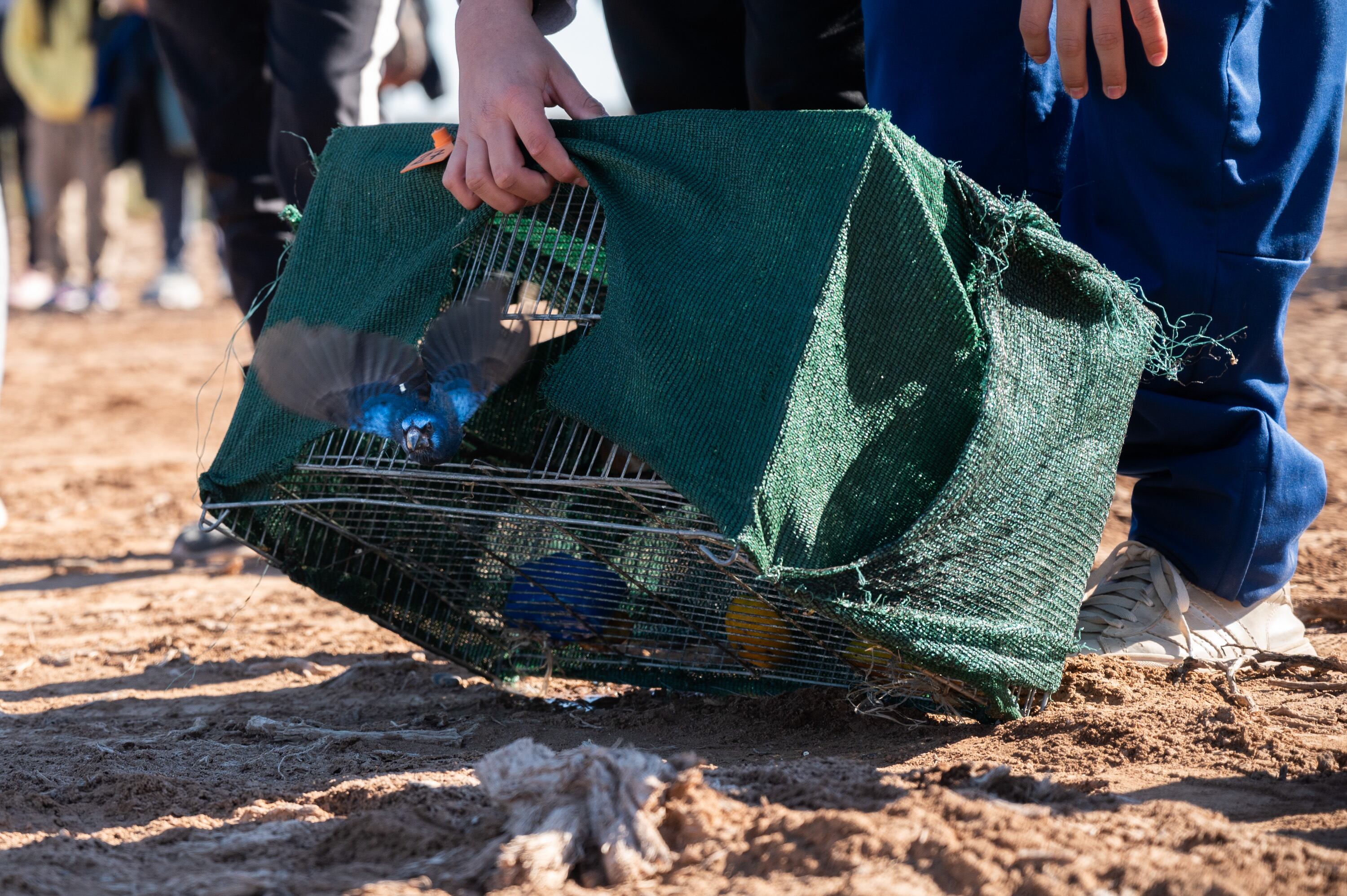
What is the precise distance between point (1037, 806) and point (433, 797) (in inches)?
29.0

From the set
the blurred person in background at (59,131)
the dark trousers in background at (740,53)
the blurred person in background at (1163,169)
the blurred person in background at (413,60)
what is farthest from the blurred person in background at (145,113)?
the blurred person in background at (1163,169)

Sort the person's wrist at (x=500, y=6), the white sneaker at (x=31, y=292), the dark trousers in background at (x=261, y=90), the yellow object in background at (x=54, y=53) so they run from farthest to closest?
1. the white sneaker at (x=31, y=292)
2. the yellow object in background at (x=54, y=53)
3. the dark trousers in background at (x=261, y=90)
4. the person's wrist at (x=500, y=6)

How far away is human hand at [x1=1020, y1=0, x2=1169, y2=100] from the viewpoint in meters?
1.75

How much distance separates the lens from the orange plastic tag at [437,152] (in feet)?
6.11

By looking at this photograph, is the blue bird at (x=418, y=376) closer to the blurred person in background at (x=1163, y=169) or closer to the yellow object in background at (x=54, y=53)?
the blurred person in background at (x=1163, y=169)

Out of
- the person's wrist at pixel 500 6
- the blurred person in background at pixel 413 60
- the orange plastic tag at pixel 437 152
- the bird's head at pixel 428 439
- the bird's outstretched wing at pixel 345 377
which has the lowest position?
the bird's head at pixel 428 439

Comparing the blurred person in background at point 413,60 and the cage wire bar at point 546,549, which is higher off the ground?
the blurred person in background at point 413,60

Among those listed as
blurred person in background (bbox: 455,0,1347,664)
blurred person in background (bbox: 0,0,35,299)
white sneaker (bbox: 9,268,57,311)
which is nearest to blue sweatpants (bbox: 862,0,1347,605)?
blurred person in background (bbox: 455,0,1347,664)

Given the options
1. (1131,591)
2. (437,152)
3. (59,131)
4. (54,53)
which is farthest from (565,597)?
(59,131)

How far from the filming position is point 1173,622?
2027mm

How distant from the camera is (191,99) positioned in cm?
319

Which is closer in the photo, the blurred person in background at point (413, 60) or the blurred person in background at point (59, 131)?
the blurred person in background at point (413, 60)

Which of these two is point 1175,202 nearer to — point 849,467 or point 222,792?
point 849,467

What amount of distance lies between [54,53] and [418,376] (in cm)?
853
